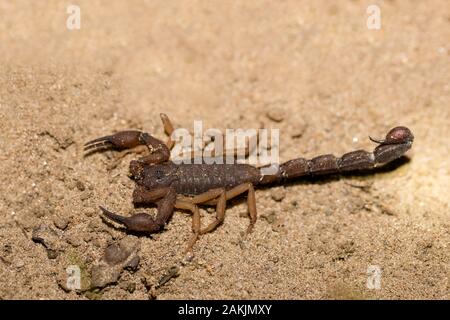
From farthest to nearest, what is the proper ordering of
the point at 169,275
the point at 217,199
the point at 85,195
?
1. the point at 217,199
2. the point at 85,195
3. the point at 169,275

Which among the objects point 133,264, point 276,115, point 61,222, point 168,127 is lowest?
point 133,264

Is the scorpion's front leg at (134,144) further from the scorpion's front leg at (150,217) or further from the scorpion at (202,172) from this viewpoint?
the scorpion's front leg at (150,217)

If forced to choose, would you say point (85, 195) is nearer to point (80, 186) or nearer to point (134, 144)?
point (80, 186)

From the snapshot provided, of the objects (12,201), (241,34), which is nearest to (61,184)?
(12,201)

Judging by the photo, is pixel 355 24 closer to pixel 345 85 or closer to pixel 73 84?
pixel 345 85

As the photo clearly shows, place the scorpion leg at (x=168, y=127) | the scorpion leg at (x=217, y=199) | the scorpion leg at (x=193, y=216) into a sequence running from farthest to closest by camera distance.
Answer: the scorpion leg at (x=168, y=127) < the scorpion leg at (x=217, y=199) < the scorpion leg at (x=193, y=216)

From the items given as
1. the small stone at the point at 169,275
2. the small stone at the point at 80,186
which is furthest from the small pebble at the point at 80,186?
the small stone at the point at 169,275

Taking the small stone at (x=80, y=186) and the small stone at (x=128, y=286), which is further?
the small stone at (x=80, y=186)

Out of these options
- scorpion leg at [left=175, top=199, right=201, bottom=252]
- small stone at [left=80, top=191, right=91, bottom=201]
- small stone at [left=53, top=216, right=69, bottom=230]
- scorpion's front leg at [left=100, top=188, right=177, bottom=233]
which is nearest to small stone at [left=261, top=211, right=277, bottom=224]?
scorpion leg at [left=175, top=199, right=201, bottom=252]

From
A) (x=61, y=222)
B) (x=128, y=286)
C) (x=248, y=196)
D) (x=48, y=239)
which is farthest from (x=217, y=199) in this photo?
(x=48, y=239)
